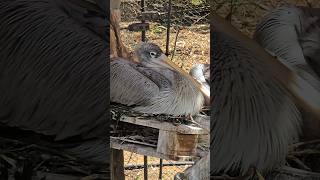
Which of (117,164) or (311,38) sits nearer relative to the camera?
(311,38)

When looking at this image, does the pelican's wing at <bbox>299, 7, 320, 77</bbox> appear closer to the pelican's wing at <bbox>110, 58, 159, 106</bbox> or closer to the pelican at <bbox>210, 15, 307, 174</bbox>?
the pelican at <bbox>210, 15, 307, 174</bbox>

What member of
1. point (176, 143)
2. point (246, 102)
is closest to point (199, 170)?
point (176, 143)

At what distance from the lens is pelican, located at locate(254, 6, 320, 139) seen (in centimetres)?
173

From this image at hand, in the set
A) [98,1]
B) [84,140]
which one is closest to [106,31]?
[98,1]

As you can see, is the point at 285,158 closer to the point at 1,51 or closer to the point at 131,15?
the point at 131,15

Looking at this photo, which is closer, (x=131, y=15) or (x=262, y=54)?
(x=262, y=54)

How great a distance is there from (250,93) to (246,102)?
3 centimetres

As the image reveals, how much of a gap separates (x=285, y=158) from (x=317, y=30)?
434mm

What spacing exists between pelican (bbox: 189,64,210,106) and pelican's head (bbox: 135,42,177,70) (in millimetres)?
74

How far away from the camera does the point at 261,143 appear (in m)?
1.78

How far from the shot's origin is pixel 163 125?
183 centimetres

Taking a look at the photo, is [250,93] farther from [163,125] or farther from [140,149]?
[140,149]

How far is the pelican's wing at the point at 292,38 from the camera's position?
1732mm

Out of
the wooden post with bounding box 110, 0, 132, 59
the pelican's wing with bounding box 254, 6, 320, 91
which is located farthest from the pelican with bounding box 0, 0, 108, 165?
the pelican's wing with bounding box 254, 6, 320, 91
